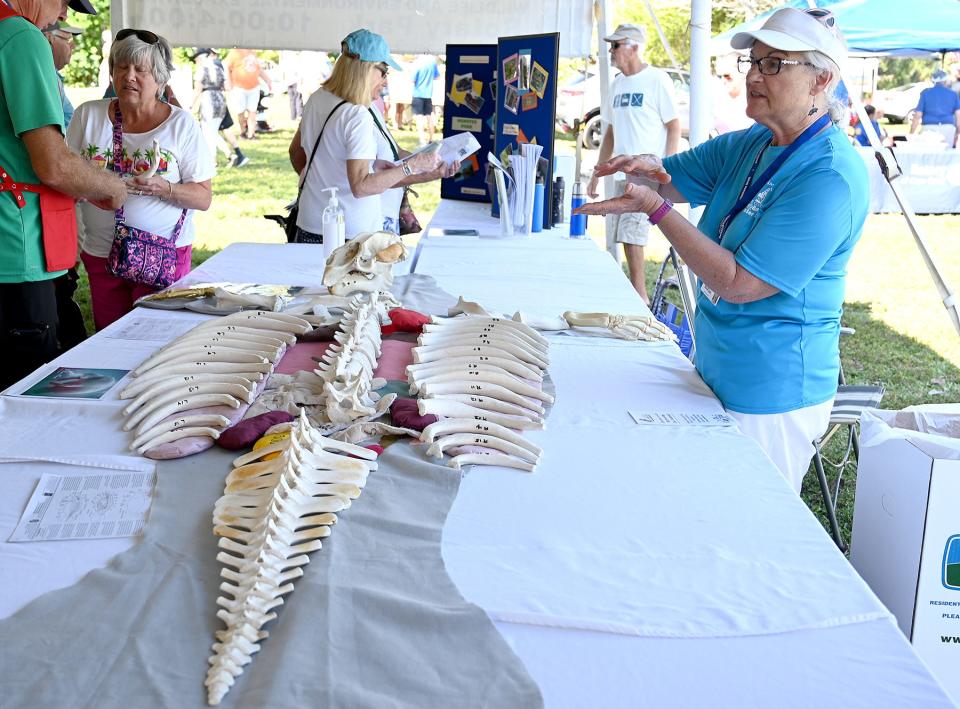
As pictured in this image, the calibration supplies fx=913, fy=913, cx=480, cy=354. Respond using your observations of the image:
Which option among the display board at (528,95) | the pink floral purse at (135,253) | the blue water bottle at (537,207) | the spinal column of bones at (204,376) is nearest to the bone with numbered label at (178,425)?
the spinal column of bones at (204,376)

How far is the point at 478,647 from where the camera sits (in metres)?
1.26

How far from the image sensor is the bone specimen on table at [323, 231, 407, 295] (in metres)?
3.14

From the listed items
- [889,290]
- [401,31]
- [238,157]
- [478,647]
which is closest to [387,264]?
[478,647]

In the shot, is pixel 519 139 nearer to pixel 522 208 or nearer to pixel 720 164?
pixel 522 208

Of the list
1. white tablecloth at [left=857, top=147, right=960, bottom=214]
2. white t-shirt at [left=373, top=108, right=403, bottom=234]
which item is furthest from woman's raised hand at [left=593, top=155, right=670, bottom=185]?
white tablecloth at [left=857, top=147, right=960, bottom=214]

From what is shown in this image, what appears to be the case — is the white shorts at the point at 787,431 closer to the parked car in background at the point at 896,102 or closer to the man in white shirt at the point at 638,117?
the man in white shirt at the point at 638,117

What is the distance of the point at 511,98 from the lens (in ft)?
16.4

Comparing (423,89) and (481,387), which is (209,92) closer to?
(423,89)

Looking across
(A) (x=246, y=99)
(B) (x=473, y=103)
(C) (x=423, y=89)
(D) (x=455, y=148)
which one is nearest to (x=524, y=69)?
(B) (x=473, y=103)

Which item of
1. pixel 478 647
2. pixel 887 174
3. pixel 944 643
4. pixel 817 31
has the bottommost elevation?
pixel 944 643

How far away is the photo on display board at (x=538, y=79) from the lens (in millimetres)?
4750

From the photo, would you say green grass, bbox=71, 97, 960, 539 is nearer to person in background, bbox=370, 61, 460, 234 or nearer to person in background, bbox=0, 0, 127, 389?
person in background, bbox=370, 61, 460, 234

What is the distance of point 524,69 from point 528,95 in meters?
0.14

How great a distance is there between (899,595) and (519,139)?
346 cm
